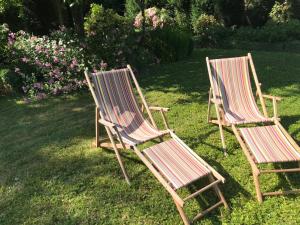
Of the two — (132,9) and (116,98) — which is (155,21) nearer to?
(132,9)

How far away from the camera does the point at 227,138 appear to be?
5.65 m

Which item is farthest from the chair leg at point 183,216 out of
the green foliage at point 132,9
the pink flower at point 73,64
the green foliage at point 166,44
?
the green foliage at point 132,9

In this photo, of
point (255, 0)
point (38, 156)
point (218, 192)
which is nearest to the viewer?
point (218, 192)

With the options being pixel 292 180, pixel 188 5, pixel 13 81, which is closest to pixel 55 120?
Answer: pixel 13 81

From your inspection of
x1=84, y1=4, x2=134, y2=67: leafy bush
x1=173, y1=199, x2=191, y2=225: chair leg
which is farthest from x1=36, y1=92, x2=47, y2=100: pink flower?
A: x1=173, y1=199, x2=191, y2=225: chair leg

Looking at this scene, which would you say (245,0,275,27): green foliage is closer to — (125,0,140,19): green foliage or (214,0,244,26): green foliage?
(214,0,244,26): green foliage

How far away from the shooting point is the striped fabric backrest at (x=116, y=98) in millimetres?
5375

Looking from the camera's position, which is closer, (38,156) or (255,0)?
(38,156)

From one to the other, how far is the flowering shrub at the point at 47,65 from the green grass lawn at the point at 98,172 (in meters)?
0.60

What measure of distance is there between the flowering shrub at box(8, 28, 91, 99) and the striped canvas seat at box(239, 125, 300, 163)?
4461 millimetres

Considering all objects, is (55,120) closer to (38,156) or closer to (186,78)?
(38,156)

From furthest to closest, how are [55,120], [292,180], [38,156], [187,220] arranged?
[55,120] < [38,156] < [292,180] < [187,220]

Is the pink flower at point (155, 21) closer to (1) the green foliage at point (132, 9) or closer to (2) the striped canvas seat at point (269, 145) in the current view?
(1) the green foliage at point (132, 9)

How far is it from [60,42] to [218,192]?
589cm
